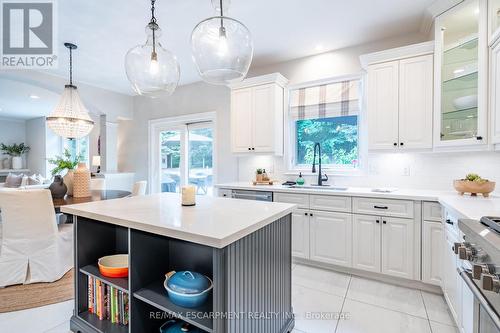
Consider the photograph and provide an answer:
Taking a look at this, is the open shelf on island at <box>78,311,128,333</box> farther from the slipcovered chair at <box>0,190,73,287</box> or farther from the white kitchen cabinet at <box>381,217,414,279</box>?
the white kitchen cabinet at <box>381,217,414,279</box>

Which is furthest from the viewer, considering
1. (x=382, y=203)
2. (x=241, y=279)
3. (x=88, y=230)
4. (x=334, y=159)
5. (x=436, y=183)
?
(x=334, y=159)

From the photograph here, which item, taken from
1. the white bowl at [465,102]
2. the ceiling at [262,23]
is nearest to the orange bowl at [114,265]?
the ceiling at [262,23]

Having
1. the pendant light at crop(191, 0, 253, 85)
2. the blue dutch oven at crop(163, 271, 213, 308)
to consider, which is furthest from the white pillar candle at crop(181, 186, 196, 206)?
the pendant light at crop(191, 0, 253, 85)

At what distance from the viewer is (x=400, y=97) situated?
8.68 feet

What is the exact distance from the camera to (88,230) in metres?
1.78

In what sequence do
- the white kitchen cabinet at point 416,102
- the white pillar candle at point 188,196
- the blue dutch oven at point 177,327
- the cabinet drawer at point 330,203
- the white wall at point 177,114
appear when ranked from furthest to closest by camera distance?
the white wall at point 177,114, the cabinet drawer at point 330,203, the white kitchen cabinet at point 416,102, the white pillar candle at point 188,196, the blue dutch oven at point 177,327

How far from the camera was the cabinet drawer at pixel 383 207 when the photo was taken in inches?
93.2

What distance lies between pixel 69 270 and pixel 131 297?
1972 millimetres

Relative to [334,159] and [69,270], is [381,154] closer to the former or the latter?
[334,159]

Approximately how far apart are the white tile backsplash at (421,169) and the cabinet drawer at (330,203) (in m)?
0.66

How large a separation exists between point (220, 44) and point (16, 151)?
1038 centimetres

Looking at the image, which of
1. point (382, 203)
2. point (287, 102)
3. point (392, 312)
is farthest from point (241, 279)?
point (287, 102)

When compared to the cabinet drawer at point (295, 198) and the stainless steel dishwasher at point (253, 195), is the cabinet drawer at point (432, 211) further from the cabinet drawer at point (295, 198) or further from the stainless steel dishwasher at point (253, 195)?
the stainless steel dishwasher at point (253, 195)

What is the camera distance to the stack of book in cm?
164
